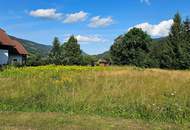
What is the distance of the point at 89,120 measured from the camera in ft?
30.4

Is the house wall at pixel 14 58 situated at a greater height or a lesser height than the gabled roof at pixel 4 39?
lesser

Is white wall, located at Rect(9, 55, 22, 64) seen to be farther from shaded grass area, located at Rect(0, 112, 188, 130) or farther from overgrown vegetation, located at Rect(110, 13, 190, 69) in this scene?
shaded grass area, located at Rect(0, 112, 188, 130)

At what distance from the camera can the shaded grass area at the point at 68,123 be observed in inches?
329

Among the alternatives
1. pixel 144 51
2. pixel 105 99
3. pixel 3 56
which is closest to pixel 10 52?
pixel 3 56

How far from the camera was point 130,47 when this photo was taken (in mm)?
92438

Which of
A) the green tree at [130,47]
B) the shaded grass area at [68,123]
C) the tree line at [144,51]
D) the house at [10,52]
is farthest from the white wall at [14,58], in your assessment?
the shaded grass area at [68,123]

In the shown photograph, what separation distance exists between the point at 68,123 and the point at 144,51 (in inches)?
3236

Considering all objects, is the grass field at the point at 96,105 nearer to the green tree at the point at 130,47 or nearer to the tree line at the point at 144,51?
the tree line at the point at 144,51

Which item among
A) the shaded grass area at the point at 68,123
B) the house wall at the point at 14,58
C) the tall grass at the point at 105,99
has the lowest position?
the shaded grass area at the point at 68,123

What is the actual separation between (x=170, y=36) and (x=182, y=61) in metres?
7.53

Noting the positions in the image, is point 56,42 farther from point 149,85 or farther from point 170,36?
point 149,85

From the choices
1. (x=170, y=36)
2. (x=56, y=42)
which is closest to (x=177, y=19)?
(x=170, y=36)

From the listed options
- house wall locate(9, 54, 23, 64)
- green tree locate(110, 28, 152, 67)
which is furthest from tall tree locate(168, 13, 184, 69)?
house wall locate(9, 54, 23, 64)

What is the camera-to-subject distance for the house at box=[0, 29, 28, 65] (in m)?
47.6
